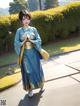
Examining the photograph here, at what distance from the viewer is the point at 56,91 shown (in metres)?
6.98

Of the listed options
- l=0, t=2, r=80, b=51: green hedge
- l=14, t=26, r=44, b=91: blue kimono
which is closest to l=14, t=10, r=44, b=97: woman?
l=14, t=26, r=44, b=91: blue kimono

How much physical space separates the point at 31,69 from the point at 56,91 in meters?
0.77

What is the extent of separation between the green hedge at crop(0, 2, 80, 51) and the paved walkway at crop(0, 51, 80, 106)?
10.8 feet

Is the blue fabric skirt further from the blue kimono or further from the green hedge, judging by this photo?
the green hedge

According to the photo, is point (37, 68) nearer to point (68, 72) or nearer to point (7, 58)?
point (68, 72)

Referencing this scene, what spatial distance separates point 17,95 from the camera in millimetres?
7164

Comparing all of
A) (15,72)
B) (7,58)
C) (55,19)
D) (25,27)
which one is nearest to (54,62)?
(15,72)

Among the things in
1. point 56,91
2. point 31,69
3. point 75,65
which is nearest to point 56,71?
point 75,65

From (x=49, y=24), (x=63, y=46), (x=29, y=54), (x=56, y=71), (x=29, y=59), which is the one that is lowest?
(x=63, y=46)

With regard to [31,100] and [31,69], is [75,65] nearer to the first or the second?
[31,69]

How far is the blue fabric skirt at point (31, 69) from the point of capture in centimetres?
682

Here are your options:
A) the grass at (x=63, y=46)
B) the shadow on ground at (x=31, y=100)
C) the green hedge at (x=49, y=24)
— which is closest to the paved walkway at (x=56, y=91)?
the shadow on ground at (x=31, y=100)

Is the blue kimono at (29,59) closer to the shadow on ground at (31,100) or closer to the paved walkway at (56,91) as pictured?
the shadow on ground at (31,100)

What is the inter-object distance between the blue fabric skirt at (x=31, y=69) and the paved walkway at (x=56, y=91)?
29 centimetres
